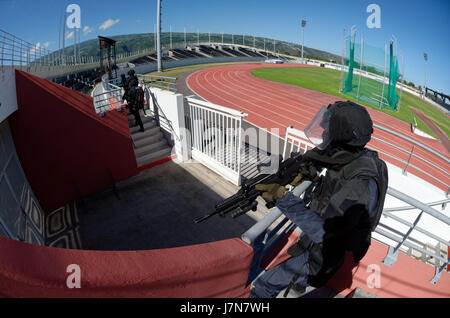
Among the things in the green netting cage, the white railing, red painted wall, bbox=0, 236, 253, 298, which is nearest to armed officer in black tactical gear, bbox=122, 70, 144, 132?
the white railing

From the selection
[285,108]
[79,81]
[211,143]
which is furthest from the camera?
[79,81]

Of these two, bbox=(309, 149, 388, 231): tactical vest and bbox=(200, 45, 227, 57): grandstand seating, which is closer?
bbox=(309, 149, 388, 231): tactical vest

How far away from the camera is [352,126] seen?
1799 millimetres

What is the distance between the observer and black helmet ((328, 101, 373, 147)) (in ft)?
5.90

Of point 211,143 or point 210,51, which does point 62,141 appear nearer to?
point 211,143

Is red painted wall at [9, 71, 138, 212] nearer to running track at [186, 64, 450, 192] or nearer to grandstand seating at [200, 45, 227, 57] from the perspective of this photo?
running track at [186, 64, 450, 192]

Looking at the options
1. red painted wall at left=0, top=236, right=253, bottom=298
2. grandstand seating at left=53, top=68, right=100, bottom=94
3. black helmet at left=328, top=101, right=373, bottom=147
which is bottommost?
red painted wall at left=0, top=236, right=253, bottom=298

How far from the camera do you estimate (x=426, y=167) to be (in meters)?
10.7

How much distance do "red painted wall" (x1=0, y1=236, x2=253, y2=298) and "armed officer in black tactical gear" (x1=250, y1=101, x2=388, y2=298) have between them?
22.9 inches

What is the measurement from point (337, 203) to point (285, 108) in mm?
15621

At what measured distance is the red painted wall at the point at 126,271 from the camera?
4.33 ft

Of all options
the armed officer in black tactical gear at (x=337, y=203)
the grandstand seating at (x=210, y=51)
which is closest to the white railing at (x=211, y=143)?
the armed officer in black tactical gear at (x=337, y=203)

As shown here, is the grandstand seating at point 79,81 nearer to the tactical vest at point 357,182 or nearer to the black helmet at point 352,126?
the black helmet at point 352,126

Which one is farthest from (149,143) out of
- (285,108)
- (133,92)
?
(285,108)
